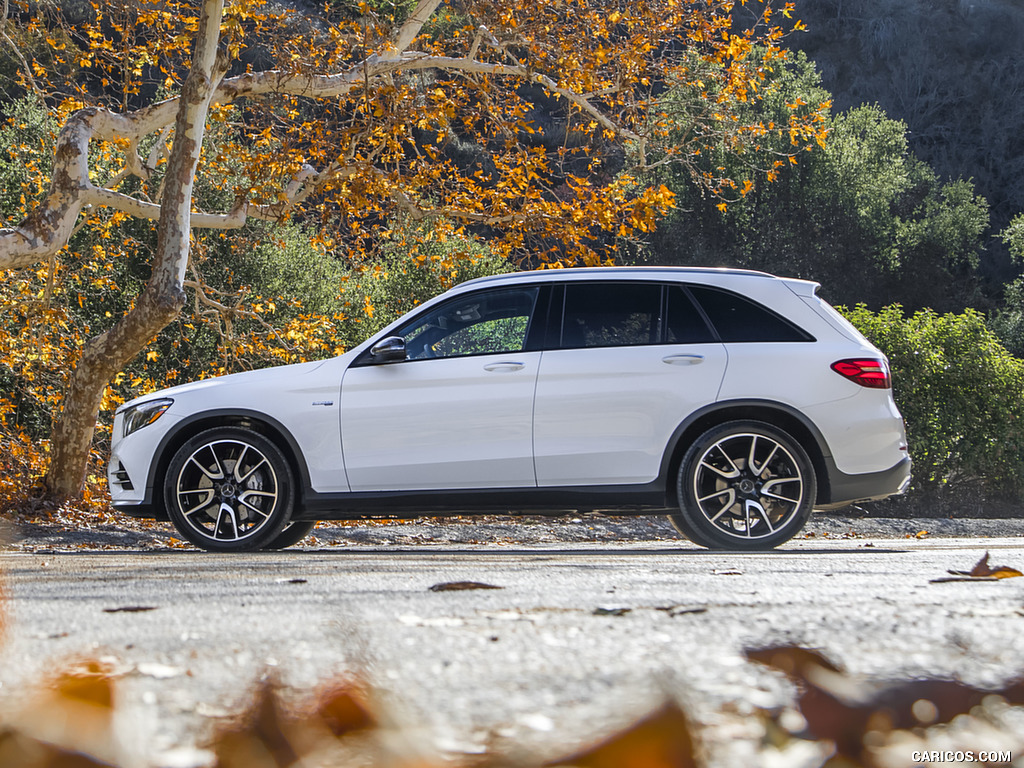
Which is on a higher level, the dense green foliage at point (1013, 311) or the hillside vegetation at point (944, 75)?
the hillside vegetation at point (944, 75)

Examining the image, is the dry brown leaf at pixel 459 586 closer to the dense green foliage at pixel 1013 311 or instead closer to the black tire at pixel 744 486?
the black tire at pixel 744 486

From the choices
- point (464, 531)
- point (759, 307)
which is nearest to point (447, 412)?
point (759, 307)

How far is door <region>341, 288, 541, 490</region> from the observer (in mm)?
6289

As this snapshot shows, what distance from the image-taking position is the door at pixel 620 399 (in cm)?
618

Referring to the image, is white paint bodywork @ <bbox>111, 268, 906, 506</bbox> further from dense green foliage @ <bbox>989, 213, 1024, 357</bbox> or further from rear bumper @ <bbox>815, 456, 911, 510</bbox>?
dense green foliage @ <bbox>989, 213, 1024, 357</bbox>

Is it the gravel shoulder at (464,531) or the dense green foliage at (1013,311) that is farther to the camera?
the dense green foliage at (1013,311)

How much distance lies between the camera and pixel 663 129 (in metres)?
13.1

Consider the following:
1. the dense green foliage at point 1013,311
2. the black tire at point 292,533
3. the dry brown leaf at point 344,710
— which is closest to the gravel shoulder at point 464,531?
the black tire at point 292,533

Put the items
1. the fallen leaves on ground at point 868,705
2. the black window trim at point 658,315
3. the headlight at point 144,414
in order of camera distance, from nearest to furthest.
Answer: the fallen leaves on ground at point 868,705
the black window trim at point 658,315
the headlight at point 144,414

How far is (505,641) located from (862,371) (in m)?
4.39

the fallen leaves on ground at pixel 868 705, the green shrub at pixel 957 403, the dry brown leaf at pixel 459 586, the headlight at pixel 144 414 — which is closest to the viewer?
the fallen leaves on ground at pixel 868 705

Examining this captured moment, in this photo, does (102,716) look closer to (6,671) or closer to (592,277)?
(6,671)

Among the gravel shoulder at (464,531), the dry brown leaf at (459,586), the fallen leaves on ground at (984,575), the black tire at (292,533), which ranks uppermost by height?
the fallen leaves on ground at (984,575)

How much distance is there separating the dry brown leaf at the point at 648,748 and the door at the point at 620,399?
461 centimetres
